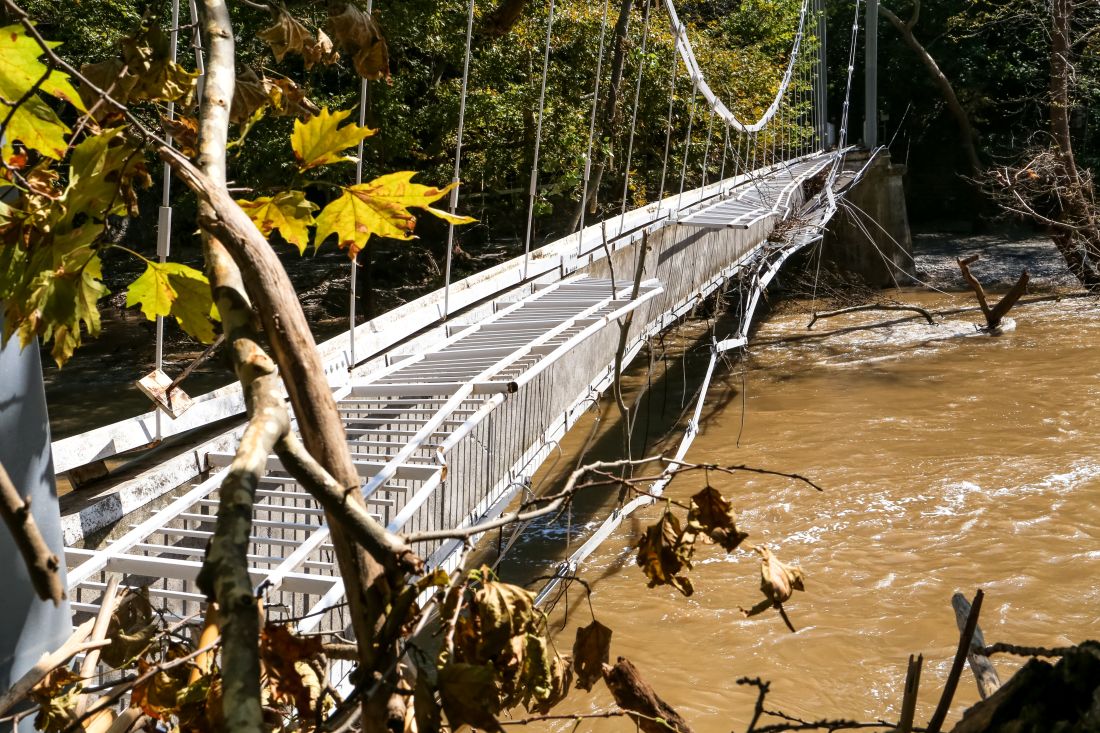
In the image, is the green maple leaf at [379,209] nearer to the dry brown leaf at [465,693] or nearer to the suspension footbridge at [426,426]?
the suspension footbridge at [426,426]

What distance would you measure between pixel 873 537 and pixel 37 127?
537 centimetres

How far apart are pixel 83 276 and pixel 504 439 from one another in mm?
2406

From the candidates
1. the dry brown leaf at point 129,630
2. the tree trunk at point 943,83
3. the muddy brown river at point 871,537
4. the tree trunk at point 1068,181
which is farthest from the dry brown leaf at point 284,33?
the tree trunk at point 943,83

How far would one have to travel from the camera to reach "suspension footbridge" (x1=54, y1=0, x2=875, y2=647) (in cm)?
187

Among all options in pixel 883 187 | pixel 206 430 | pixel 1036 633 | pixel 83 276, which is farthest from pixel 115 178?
pixel 883 187

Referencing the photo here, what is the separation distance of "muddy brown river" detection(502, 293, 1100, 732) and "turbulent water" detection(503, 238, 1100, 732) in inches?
0.5

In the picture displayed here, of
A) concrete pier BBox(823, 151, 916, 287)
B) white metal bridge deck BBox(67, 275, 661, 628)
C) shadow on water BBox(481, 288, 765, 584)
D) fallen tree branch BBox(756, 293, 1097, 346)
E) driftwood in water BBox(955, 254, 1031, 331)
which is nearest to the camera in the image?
white metal bridge deck BBox(67, 275, 661, 628)

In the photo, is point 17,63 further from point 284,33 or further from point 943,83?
point 943,83

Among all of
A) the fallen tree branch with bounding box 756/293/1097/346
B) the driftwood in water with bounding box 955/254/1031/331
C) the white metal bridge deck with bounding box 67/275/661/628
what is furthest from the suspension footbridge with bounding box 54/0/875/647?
the driftwood in water with bounding box 955/254/1031/331

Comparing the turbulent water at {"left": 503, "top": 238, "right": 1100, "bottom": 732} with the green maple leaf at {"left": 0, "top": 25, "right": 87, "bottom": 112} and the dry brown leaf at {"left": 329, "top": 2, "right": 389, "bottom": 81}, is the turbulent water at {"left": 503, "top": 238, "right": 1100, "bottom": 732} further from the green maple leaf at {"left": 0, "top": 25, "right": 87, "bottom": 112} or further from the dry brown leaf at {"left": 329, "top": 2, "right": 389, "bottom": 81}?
the green maple leaf at {"left": 0, "top": 25, "right": 87, "bottom": 112}

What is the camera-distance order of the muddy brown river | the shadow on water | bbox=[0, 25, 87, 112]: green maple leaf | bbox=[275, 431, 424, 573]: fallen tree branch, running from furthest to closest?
the shadow on water < the muddy brown river < bbox=[0, 25, 87, 112]: green maple leaf < bbox=[275, 431, 424, 573]: fallen tree branch

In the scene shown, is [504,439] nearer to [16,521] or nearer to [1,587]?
[1,587]

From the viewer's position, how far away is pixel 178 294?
0.99 metres

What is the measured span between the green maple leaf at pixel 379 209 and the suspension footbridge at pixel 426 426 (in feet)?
0.91
